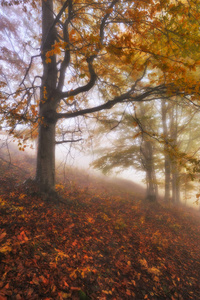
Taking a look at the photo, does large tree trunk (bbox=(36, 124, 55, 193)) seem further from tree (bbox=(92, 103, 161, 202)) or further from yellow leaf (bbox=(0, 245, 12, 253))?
tree (bbox=(92, 103, 161, 202))

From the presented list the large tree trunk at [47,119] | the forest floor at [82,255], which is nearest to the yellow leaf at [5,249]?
the forest floor at [82,255]

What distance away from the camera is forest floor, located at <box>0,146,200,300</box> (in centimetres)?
257

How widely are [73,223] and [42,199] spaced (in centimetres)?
141

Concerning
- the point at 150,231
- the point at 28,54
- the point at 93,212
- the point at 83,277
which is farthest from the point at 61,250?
the point at 28,54

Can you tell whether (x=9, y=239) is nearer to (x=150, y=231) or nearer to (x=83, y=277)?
(x=83, y=277)

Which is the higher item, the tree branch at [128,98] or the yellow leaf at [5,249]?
the tree branch at [128,98]

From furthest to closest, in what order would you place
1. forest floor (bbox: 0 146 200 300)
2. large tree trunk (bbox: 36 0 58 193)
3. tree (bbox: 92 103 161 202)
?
tree (bbox: 92 103 161 202), large tree trunk (bbox: 36 0 58 193), forest floor (bbox: 0 146 200 300)

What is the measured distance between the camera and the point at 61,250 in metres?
3.44

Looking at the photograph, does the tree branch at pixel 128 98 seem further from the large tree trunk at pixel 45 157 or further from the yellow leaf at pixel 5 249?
the yellow leaf at pixel 5 249

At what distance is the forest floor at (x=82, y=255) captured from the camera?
2.57 m

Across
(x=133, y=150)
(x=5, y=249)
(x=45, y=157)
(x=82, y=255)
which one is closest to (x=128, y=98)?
(x=45, y=157)

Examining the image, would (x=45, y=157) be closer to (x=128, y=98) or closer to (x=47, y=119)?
(x=47, y=119)

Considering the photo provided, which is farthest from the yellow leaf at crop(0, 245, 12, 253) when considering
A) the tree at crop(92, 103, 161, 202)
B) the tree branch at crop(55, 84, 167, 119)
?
the tree at crop(92, 103, 161, 202)

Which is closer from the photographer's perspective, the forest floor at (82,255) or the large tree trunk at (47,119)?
the forest floor at (82,255)
